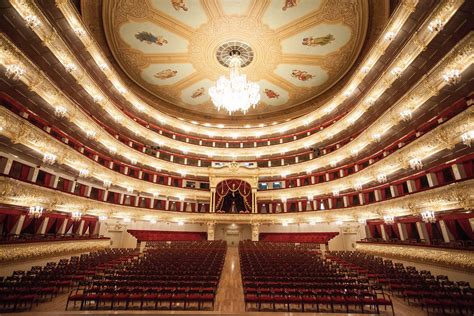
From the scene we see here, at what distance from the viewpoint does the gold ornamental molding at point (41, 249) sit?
8.96m

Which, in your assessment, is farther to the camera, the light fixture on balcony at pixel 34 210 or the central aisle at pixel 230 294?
the light fixture on balcony at pixel 34 210

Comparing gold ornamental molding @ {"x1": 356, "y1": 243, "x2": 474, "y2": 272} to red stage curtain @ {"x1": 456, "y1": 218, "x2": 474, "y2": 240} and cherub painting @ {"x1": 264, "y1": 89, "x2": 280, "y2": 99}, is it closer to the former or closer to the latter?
red stage curtain @ {"x1": 456, "y1": 218, "x2": 474, "y2": 240}

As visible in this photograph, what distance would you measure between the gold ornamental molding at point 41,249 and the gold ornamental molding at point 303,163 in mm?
7286

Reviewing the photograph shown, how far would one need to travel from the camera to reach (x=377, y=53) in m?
14.9

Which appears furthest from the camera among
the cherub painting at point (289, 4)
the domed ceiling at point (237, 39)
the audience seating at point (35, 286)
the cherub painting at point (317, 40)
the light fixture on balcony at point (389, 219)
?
the cherub painting at point (317, 40)

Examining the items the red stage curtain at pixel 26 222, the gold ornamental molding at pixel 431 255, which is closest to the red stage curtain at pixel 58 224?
the red stage curtain at pixel 26 222

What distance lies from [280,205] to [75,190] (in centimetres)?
1958

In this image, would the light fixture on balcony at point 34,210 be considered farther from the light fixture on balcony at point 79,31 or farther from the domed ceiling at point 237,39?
the domed ceiling at point 237,39

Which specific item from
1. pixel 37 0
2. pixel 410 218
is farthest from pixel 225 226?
pixel 37 0

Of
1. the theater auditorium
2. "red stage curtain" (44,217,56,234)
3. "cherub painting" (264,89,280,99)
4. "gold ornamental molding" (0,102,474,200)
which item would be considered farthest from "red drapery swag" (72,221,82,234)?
"cherub painting" (264,89,280,99)

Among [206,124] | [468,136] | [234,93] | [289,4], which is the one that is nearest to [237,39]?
[289,4]

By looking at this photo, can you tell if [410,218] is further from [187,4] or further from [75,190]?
[75,190]

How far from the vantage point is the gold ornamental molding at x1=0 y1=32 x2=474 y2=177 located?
27.3 ft

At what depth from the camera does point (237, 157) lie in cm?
2836
